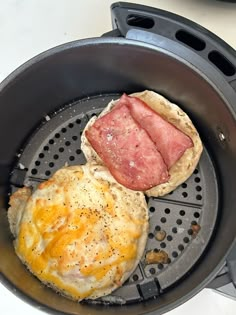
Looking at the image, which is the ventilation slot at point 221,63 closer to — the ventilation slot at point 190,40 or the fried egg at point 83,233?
the ventilation slot at point 190,40

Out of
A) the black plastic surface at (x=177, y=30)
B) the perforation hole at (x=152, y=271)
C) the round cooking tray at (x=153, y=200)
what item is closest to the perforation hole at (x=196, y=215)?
the round cooking tray at (x=153, y=200)

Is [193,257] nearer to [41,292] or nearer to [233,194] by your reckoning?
[233,194]

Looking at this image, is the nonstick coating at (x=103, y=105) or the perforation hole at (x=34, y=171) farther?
the perforation hole at (x=34, y=171)

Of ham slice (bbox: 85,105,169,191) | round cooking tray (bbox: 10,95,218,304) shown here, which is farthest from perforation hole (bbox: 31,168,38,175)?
ham slice (bbox: 85,105,169,191)

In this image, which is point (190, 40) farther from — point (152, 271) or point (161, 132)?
point (152, 271)

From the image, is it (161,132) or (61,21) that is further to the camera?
(61,21)

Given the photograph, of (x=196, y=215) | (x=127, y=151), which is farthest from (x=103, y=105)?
(x=196, y=215)
